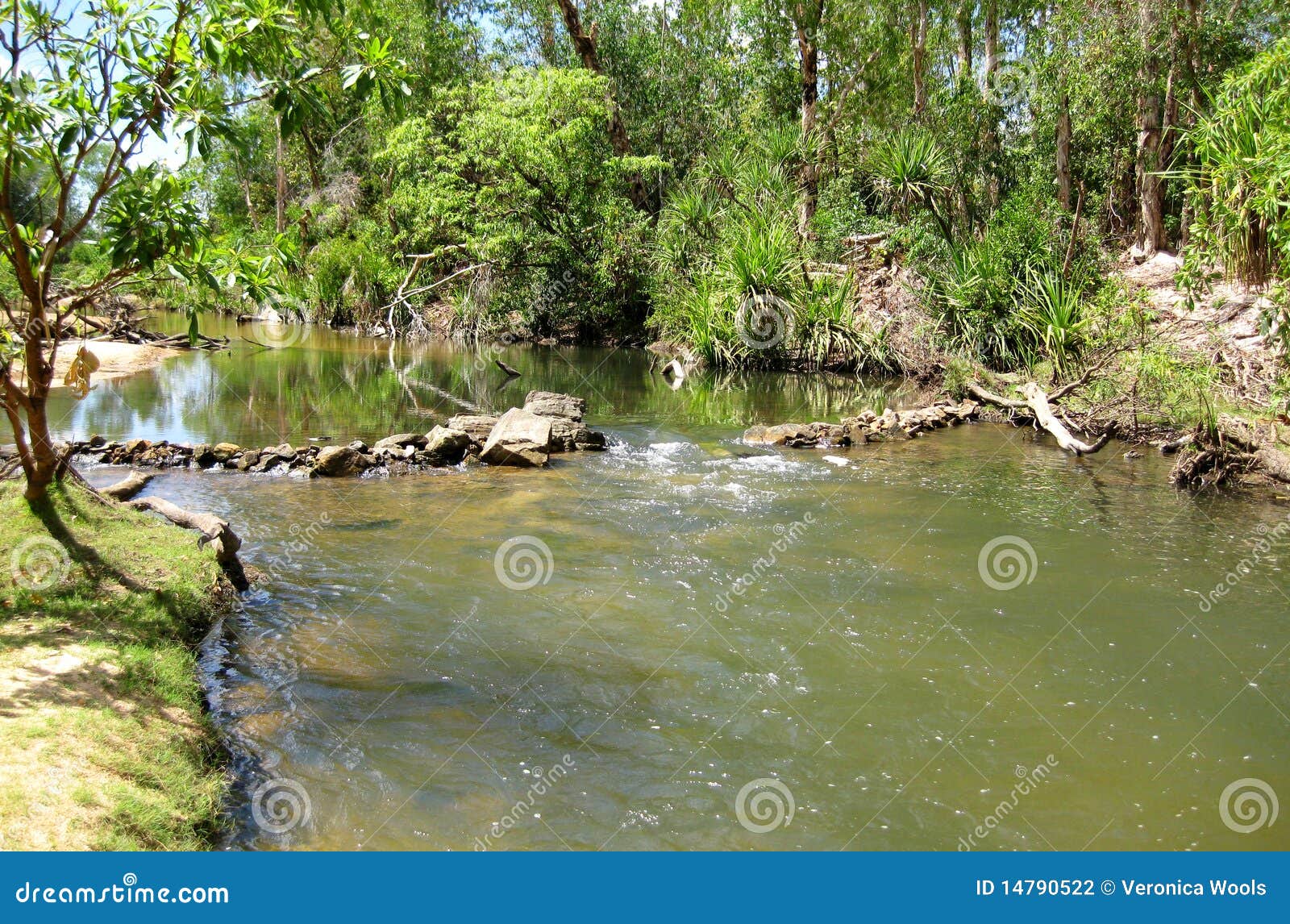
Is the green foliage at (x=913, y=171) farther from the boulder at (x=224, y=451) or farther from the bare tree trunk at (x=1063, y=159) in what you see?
the boulder at (x=224, y=451)

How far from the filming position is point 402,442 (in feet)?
38.7

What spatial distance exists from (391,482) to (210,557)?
13.3 ft

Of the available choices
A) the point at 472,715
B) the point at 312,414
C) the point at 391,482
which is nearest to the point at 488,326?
the point at 312,414

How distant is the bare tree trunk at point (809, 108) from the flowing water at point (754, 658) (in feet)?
49.4

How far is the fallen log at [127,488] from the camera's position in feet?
28.5

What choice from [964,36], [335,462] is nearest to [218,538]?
[335,462]

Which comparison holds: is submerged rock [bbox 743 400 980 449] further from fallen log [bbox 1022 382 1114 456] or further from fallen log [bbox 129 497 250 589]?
fallen log [bbox 129 497 250 589]

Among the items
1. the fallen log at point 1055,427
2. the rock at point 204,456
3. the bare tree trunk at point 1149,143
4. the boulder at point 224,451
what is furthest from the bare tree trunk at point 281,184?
the fallen log at point 1055,427

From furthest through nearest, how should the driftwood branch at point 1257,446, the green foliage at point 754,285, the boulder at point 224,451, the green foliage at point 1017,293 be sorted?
the green foliage at point 754,285, the green foliage at point 1017,293, the boulder at point 224,451, the driftwood branch at point 1257,446

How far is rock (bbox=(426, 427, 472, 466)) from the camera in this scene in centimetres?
1158

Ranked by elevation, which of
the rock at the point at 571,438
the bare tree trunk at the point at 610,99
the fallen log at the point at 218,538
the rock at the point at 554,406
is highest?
the bare tree trunk at the point at 610,99

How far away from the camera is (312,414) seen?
48.6 feet

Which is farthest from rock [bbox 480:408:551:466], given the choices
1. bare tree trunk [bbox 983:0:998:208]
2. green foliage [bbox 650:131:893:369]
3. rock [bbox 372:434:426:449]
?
bare tree trunk [bbox 983:0:998:208]

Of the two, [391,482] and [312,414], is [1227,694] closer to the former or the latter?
[391,482]
